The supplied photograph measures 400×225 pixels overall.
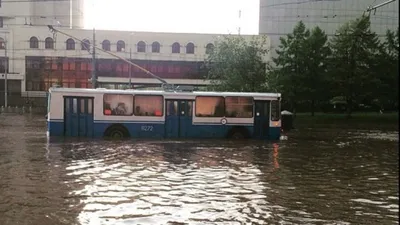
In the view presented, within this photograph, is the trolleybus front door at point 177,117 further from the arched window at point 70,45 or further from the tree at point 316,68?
the arched window at point 70,45

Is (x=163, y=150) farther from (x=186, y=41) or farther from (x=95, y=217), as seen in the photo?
(x=186, y=41)

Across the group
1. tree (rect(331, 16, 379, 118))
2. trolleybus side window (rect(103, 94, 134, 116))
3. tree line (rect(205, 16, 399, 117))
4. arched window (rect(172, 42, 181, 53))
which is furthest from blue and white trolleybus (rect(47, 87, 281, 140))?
arched window (rect(172, 42, 181, 53))

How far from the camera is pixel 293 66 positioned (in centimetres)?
5244

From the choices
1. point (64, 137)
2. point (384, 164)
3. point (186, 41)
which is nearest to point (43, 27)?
point (186, 41)

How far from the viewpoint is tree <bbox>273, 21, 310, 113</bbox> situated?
165 feet

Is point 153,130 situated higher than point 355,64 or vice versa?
point 355,64

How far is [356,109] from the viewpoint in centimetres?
5572

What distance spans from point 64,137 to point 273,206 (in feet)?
53.6

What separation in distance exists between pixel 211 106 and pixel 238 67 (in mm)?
19269

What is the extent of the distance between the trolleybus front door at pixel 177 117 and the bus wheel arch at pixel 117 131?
6.84 ft

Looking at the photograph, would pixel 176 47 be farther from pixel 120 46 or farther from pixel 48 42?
pixel 48 42

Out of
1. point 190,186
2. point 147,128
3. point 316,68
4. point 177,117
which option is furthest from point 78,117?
point 316,68

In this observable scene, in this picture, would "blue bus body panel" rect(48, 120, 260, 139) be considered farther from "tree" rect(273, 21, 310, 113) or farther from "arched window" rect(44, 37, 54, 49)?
"arched window" rect(44, 37, 54, 49)

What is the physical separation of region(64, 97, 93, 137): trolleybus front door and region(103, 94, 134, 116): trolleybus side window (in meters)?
0.77
